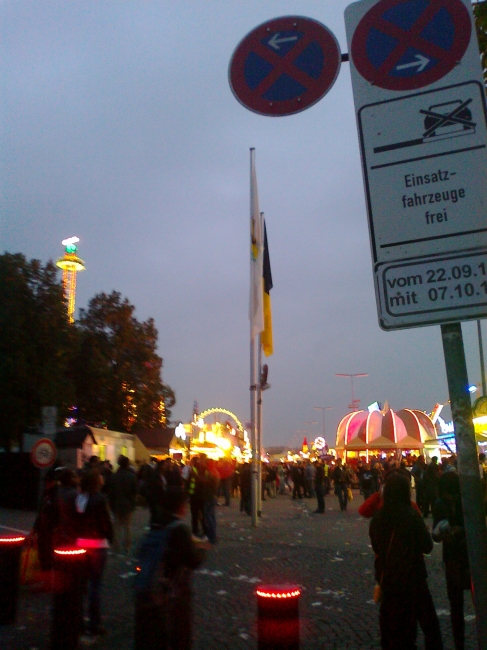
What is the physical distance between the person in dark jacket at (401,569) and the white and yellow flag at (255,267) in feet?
43.3

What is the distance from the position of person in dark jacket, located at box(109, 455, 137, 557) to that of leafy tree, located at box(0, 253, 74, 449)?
16.6 meters

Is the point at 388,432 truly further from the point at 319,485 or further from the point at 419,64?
the point at 419,64

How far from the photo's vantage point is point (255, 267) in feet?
60.1

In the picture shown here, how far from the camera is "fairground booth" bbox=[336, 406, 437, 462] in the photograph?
50594mm

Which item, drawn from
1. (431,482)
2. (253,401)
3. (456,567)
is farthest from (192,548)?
(253,401)

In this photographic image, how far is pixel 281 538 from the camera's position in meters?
15.1

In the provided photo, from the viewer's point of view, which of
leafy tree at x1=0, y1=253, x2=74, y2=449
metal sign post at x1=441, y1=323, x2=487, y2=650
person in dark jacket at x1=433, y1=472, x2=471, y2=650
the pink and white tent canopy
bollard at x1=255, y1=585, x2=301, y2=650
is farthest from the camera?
the pink and white tent canopy

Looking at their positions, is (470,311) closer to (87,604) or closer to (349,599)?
(87,604)

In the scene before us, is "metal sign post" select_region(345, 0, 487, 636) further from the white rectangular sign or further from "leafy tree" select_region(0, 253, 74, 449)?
"leafy tree" select_region(0, 253, 74, 449)

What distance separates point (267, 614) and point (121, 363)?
40.4 m

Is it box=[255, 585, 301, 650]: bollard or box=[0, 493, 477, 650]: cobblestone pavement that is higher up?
box=[255, 585, 301, 650]: bollard

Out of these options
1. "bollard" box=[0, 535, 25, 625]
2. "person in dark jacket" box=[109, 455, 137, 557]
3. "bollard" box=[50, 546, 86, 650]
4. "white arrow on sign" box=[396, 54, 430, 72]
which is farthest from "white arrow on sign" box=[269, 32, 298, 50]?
"person in dark jacket" box=[109, 455, 137, 557]

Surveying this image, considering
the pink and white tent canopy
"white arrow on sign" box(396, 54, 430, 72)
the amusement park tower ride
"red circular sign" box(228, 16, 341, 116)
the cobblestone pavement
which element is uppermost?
the amusement park tower ride

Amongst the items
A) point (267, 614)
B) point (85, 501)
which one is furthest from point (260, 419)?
point (267, 614)
